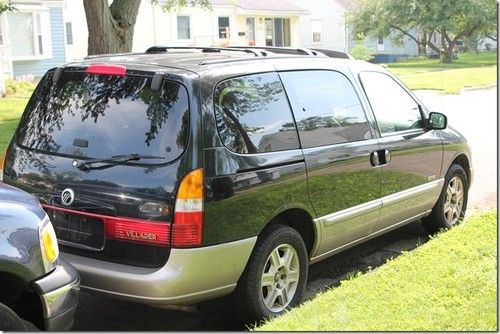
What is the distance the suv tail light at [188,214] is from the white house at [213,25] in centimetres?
A: 2837

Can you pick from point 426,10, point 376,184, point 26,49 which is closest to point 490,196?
point 376,184

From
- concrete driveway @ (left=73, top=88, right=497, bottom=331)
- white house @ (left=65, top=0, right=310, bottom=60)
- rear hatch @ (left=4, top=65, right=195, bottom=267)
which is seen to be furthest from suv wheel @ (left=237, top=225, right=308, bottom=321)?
white house @ (left=65, top=0, right=310, bottom=60)

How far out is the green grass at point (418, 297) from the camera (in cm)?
427

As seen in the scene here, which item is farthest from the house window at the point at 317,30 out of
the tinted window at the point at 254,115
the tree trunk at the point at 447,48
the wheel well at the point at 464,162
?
the tinted window at the point at 254,115

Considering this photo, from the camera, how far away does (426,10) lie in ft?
83.8

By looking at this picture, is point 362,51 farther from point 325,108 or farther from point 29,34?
point 325,108

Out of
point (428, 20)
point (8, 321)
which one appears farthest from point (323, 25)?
point (8, 321)

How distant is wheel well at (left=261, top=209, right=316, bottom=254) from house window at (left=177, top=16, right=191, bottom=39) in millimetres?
32902

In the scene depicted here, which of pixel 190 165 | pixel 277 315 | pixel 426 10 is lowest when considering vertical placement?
pixel 277 315

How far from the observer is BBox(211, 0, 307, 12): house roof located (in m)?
38.9

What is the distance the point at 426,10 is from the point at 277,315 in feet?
74.6

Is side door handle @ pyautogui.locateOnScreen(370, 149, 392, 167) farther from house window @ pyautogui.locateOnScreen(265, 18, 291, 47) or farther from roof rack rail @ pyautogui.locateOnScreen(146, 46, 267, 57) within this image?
house window @ pyautogui.locateOnScreen(265, 18, 291, 47)

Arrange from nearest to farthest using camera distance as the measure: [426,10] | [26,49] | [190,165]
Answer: [190,165]
[426,10]
[26,49]

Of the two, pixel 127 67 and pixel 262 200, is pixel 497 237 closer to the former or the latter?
pixel 262 200
